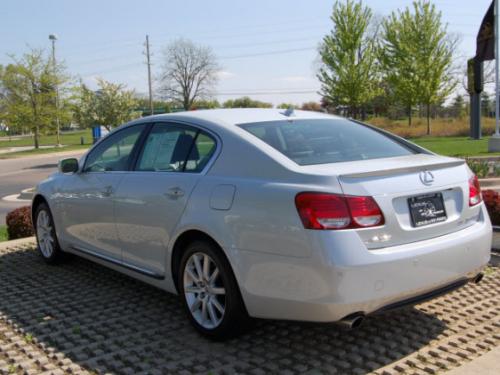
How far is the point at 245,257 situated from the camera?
3463mm

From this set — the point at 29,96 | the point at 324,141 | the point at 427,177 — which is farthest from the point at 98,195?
the point at 29,96

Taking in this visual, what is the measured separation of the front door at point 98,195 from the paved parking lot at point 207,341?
501 mm

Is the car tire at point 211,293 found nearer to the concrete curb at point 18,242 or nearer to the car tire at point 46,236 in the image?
the car tire at point 46,236

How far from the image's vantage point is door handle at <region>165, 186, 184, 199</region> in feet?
13.2

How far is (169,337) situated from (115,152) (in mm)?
1957

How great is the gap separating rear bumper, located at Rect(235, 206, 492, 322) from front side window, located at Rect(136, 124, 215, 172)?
921 millimetres

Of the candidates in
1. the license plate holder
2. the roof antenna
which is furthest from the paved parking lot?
the roof antenna

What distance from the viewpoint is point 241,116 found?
4348mm

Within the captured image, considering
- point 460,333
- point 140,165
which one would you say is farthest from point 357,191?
point 140,165

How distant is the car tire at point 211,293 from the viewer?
3.62 metres

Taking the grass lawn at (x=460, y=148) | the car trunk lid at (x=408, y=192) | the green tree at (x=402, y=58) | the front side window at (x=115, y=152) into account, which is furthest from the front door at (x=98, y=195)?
the green tree at (x=402, y=58)

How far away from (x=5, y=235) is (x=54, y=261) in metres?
3.16

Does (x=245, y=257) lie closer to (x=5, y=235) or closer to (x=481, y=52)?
(x=5, y=235)

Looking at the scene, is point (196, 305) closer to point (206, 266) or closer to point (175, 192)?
point (206, 266)
